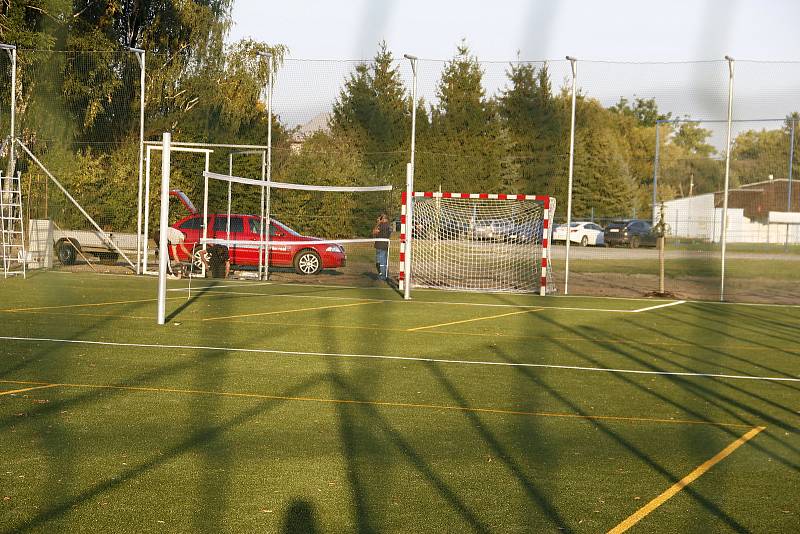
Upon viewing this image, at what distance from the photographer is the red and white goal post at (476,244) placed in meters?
22.7

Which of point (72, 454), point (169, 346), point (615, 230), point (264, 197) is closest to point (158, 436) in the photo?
point (72, 454)

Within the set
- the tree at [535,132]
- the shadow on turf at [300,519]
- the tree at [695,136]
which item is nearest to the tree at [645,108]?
the tree at [695,136]

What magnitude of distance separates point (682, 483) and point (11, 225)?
18173mm

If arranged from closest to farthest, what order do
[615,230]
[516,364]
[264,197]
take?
[516,364], [264,197], [615,230]

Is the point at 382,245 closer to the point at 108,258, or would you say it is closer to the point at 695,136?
the point at 108,258

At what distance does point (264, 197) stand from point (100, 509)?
17.8 meters

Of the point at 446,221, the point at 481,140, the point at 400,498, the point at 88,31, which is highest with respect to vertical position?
the point at 88,31

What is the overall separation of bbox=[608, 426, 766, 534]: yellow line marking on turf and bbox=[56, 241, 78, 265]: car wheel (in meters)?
19.3

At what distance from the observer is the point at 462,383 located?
8898 mm

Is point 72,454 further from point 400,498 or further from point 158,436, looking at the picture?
point 400,498

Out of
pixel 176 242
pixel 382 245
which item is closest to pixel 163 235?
pixel 176 242

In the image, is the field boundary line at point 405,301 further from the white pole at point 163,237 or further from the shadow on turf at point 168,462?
the shadow on turf at point 168,462

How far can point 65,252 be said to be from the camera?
77.1 ft

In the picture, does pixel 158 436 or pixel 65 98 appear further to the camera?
pixel 65 98
